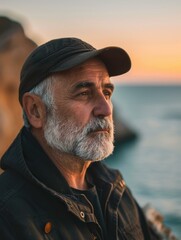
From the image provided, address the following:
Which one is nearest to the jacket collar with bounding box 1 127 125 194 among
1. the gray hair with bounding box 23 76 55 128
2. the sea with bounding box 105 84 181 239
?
the gray hair with bounding box 23 76 55 128

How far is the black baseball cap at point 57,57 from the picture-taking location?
2.79m

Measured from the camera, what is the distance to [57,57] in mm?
2797

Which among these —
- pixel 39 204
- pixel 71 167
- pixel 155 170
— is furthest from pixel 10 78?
pixel 39 204

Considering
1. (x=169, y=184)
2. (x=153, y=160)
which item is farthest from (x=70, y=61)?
(x=153, y=160)

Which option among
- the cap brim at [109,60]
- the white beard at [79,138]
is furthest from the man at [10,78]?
the white beard at [79,138]

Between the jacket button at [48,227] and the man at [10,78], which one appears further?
the man at [10,78]

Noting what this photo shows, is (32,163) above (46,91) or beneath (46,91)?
beneath

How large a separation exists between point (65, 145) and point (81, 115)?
0.68 ft

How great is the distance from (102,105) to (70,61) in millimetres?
329

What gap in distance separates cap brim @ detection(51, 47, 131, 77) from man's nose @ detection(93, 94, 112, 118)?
0.27 m

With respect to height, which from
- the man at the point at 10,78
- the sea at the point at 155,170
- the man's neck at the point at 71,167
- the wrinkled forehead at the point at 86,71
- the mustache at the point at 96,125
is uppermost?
the wrinkled forehead at the point at 86,71

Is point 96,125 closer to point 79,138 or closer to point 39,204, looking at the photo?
point 79,138

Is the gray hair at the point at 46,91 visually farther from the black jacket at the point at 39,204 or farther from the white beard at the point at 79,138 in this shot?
the black jacket at the point at 39,204

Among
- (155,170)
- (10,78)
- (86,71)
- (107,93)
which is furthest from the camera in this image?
(155,170)
